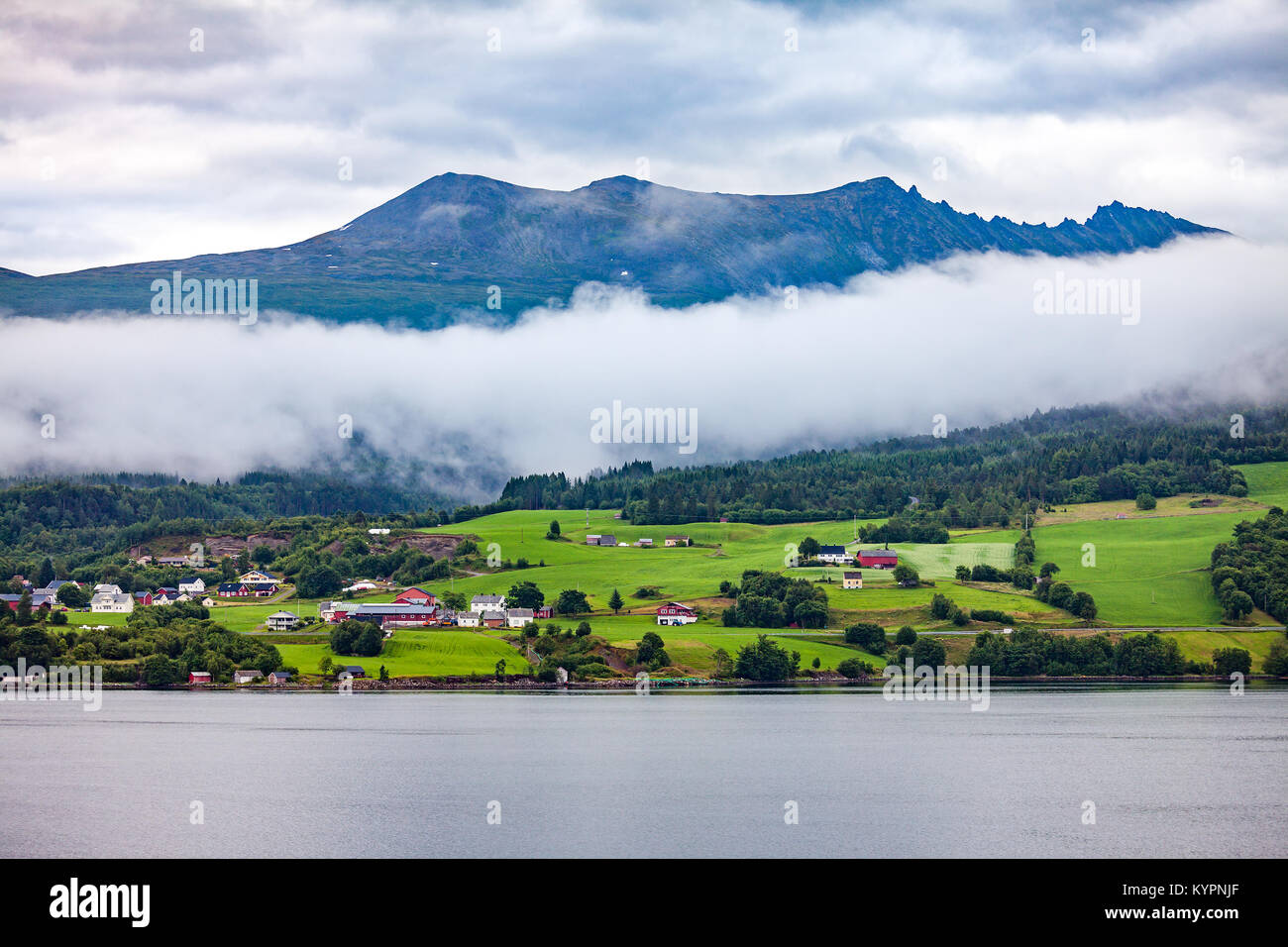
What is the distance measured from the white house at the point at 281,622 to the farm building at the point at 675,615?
31.7 metres

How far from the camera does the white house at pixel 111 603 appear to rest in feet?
461

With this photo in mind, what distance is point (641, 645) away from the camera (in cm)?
10981

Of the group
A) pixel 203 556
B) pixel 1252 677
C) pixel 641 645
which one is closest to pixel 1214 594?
pixel 1252 677

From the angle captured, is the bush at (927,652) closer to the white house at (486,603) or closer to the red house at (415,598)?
the white house at (486,603)

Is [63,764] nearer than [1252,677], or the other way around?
[63,764]

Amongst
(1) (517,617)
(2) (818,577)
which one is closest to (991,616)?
(2) (818,577)

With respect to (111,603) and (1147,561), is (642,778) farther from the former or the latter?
(111,603)

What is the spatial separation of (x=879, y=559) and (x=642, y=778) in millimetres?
82960

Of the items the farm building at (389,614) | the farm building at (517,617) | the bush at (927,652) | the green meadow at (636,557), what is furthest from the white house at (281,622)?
the bush at (927,652)

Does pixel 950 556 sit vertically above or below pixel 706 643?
above

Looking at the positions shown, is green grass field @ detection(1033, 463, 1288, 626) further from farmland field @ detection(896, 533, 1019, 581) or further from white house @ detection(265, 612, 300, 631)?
white house @ detection(265, 612, 300, 631)

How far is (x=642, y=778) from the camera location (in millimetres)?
65062
